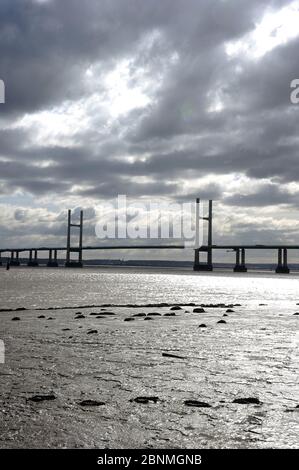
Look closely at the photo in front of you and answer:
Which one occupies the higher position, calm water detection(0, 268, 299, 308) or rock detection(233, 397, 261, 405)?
rock detection(233, 397, 261, 405)

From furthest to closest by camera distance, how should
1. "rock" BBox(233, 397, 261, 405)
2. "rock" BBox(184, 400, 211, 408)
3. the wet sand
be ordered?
"rock" BBox(233, 397, 261, 405) → "rock" BBox(184, 400, 211, 408) → the wet sand

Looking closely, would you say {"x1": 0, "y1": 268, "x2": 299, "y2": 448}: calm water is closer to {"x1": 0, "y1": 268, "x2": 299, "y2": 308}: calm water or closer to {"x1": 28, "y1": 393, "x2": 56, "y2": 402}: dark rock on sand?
{"x1": 28, "y1": 393, "x2": 56, "y2": 402}: dark rock on sand

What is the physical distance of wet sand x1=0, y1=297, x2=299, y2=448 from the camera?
458 cm

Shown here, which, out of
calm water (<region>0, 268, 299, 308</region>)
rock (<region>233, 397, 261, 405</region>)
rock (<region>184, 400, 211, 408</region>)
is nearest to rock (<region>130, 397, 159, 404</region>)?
rock (<region>184, 400, 211, 408</region>)

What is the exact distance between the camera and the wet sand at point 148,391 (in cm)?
458

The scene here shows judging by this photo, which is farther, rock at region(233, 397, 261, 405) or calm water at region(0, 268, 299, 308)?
calm water at region(0, 268, 299, 308)

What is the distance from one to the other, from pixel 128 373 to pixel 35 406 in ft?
7.04

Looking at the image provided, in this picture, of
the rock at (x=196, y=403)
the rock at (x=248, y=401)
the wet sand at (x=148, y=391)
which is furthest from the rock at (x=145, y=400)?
the rock at (x=248, y=401)

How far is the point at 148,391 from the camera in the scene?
6.36 metres

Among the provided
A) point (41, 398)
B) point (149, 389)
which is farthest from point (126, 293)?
point (41, 398)

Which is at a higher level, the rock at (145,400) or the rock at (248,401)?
the rock at (248,401)

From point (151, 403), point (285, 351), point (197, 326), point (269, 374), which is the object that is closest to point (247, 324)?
point (197, 326)

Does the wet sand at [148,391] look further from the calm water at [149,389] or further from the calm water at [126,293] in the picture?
the calm water at [126,293]

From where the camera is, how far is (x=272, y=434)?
183 inches
